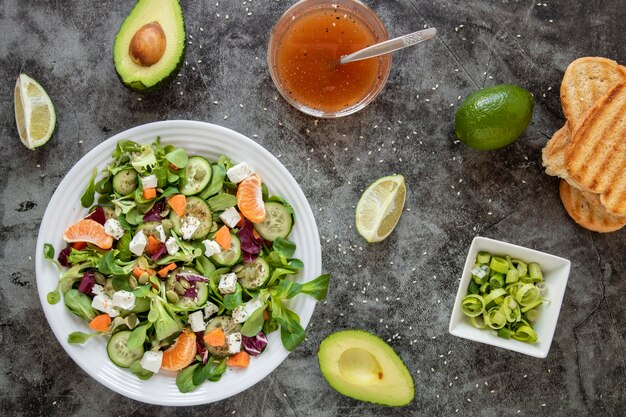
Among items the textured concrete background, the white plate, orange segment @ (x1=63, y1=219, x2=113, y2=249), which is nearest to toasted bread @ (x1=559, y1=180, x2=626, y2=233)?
the textured concrete background

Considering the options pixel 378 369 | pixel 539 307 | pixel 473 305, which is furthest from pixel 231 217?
pixel 539 307

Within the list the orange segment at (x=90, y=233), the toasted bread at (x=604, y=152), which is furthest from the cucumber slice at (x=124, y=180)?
the toasted bread at (x=604, y=152)

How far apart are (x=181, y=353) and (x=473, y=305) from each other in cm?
100

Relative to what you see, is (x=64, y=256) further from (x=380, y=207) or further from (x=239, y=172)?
(x=380, y=207)

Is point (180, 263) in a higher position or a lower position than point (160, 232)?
lower

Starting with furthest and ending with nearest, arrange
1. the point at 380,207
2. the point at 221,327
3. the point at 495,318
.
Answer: the point at 380,207 → the point at 495,318 → the point at 221,327

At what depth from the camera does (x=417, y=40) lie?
203 centimetres

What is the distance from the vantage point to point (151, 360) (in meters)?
1.90

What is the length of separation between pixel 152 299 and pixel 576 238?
1562 mm

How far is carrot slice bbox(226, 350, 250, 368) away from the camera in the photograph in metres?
1.99

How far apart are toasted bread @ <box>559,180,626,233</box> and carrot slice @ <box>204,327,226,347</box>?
1340 mm

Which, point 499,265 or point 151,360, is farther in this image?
point 499,265

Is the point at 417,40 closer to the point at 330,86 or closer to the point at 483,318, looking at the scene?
the point at 330,86

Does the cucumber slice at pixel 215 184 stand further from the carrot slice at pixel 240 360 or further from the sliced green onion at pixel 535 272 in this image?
the sliced green onion at pixel 535 272
